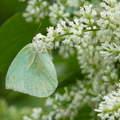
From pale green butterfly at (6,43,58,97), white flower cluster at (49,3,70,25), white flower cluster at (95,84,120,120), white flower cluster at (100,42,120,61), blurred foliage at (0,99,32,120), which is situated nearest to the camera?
white flower cluster at (95,84,120,120)

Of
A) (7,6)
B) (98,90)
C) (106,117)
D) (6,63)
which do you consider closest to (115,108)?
(106,117)

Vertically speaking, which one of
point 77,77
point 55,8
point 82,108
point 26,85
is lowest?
point 82,108

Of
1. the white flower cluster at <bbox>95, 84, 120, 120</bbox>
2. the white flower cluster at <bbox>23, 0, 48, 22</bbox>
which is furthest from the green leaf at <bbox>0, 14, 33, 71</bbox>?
the white flower cluster at <bbox>95, 84, 120, 120</bbox>

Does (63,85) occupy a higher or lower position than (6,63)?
lower

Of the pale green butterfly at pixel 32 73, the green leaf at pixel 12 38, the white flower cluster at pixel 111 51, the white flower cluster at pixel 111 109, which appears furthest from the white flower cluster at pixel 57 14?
the white flower cluster at pixel 111 109

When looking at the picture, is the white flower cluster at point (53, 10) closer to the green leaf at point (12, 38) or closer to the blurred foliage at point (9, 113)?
the green leaf at point (12, 38)

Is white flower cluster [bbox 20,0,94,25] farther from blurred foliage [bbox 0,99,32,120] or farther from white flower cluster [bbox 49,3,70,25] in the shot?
blurred foliage [bbox 0,99,32,120]

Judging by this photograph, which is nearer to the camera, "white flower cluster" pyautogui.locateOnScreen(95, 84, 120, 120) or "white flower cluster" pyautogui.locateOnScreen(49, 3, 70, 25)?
"white flower cluster" pyautogui.locateOnScreen(95, 84, 120, 120)

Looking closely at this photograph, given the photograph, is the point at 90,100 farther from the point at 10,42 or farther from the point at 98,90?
the point at 10,42

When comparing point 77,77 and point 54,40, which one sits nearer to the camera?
point 54,40
